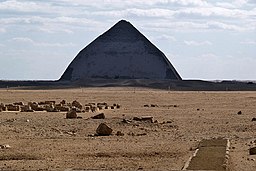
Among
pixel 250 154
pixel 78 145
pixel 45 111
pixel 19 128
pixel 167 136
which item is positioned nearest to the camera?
pixel 250 154

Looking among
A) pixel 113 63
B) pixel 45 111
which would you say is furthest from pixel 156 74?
pixel 45 111

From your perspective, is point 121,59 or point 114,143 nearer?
point 114,143

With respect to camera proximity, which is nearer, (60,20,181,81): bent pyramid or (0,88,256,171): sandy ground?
(0,88,256,171): sandy ground

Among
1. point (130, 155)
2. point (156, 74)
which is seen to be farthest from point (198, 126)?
point (156, 74)

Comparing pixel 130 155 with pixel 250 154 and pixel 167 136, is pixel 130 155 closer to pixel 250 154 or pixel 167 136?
pixel 250 154

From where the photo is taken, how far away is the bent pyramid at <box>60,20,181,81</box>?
144375 millimetres

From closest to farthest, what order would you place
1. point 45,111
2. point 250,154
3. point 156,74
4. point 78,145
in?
1. point 250,154
2. point 78,145
3. point 45,111
4. point 156,74

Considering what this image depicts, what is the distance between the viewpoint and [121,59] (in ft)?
488

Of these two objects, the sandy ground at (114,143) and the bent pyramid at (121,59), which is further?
the bent pyramid at (121,59)

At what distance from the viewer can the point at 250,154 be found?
1416 cm

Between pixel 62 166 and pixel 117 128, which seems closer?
pixel 62 166

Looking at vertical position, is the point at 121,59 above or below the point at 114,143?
above

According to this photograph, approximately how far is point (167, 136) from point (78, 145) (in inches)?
140

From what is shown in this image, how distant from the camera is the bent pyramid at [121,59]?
144375 millimetres
